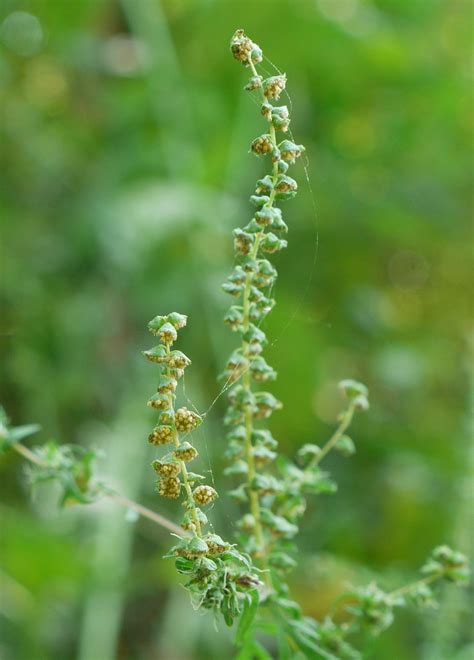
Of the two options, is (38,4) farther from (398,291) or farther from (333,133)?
(398,291)

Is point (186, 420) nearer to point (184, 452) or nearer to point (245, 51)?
point (184, 452)

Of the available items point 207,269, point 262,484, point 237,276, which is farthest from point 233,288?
point 207,269

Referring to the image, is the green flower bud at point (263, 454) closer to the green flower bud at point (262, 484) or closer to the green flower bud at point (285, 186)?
the green flower bud at point (262, 484)

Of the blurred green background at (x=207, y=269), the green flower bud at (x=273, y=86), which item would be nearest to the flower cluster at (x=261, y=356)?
the green flower bud at (x=273, y=86)

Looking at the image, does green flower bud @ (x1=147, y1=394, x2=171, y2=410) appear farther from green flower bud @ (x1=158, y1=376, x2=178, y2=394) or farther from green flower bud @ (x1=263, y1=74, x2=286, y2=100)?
green flower bud @ (x1=263, y1=74, x2=286, y2=100)

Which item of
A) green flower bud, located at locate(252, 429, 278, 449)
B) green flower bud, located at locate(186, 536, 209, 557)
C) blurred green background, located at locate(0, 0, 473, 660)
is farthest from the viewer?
blurred green background, located at locate(0, 0, 473, 660)

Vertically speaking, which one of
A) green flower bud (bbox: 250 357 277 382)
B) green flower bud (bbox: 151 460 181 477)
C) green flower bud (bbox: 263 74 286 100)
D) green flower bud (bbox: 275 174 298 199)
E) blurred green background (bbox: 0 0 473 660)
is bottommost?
green flower bud (bbox: 151 460 181 477)

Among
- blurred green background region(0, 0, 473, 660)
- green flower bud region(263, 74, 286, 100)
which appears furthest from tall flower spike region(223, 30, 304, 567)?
blurred green background region(0, 0, 473, 660)
